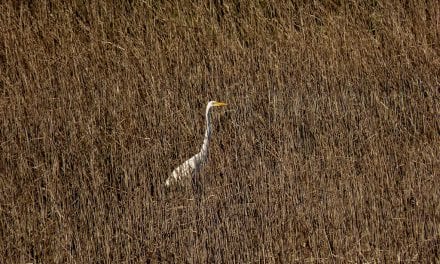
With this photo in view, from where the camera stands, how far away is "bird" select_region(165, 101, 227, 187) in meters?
4.20

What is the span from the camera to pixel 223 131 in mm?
4840

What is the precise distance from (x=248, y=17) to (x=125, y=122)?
1.53m

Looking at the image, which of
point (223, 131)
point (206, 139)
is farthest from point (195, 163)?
point (223, 131)

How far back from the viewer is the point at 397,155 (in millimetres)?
4215

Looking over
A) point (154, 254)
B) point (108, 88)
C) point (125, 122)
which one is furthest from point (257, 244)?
point (108, 88)

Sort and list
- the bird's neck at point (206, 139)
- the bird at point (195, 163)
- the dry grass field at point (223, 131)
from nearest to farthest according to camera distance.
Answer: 1. the dry grass field at point (223, 131)
2. the bird at point (195, 163)
3. the bird's neck at point (206, 139)

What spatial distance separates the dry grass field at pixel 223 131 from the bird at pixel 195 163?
0.20ft

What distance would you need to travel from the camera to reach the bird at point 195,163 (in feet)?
13.8

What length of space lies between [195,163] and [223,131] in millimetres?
466

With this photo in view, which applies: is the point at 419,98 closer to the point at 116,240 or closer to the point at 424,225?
the point at 424,225

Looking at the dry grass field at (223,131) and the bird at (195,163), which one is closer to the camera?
the dry grass field at (223,131)

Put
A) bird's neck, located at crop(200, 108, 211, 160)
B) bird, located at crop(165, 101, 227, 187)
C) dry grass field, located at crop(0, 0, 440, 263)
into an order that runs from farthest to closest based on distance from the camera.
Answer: bird's neck, located at crop(200, 108, 211, 160) < bird, located at crop(165, 101, 227, 187) < dry grass field, located at crop(0, 0, 440, 263)

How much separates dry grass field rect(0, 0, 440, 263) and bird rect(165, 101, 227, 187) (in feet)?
0.20

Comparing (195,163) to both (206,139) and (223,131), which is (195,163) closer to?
(206,139)
